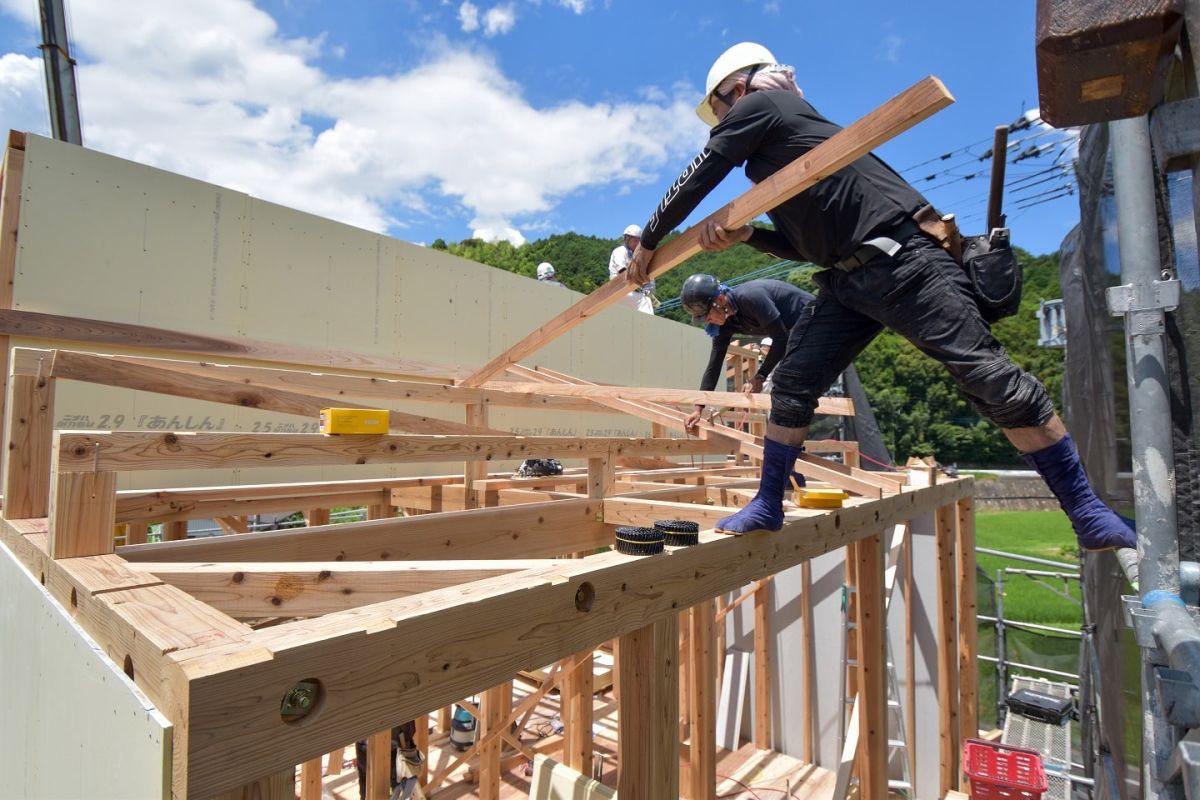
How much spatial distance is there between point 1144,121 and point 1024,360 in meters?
43.4

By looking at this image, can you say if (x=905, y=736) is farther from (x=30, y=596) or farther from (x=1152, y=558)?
(x=30, y=596)

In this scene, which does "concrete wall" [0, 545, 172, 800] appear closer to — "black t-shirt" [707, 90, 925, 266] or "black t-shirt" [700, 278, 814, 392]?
"black t-shirt" [707, 90, 925, 266]

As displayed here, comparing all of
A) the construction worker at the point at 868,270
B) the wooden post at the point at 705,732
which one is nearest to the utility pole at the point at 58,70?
the construction worker at the point at 868,270

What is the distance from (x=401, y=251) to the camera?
7012 millimetres

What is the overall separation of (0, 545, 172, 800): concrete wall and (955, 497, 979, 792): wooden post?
4985 millimetres

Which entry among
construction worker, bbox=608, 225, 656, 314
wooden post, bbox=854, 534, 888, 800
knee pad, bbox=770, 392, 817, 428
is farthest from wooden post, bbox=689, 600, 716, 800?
construction worker, bbox=608, 225, 656, 314

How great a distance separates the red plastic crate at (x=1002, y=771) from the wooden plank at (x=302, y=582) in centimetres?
513

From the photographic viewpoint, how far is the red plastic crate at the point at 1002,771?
4.74m

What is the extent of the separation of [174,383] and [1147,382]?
2.95m

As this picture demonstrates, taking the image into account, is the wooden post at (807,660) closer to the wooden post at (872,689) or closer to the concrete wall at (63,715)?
the wooden post at (872,689)

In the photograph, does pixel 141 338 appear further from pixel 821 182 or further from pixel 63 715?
pixel 821 182

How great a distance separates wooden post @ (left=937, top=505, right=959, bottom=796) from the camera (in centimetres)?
430

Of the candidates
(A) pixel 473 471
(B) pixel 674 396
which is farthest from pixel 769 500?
(A) pixel 473 471

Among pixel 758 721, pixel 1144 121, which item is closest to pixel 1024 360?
pixel 758 721
